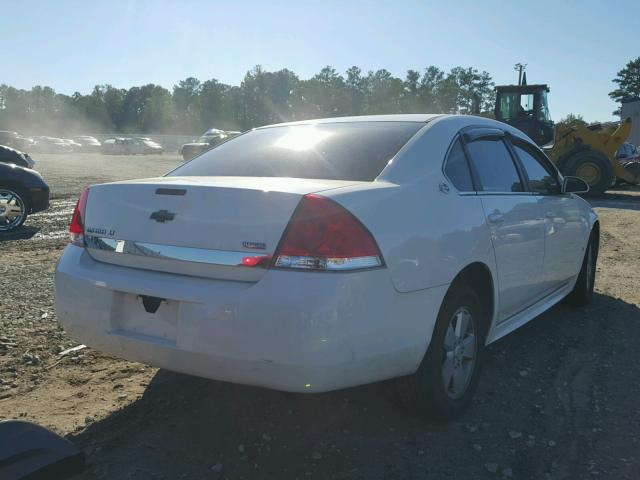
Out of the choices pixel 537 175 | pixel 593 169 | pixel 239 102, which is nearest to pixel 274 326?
pixel 537 175

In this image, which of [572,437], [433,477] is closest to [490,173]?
Answer: [572,437]

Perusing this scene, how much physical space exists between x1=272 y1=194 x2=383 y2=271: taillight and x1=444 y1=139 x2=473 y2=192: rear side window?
3.03ft

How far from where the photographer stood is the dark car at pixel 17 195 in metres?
9.08

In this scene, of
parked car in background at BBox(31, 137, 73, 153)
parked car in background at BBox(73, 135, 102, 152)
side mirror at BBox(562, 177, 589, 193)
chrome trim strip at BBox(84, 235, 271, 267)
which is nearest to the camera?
chrome trim strip at BBox(84, 235, 271, 267)

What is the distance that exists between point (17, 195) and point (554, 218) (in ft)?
25.9

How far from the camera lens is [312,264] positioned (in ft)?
8.23

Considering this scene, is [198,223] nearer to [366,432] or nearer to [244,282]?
[244,282]

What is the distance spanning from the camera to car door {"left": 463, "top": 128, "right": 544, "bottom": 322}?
356cm

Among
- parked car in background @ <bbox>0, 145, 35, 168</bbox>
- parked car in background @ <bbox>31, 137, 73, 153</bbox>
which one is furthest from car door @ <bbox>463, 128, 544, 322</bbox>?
parked car in background @ <bbox>31, 137, 73, 153</bbox>

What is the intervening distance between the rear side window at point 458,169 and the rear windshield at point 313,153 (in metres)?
0.25

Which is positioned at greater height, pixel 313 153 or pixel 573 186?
pixel 313 153

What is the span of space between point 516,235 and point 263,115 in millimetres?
114468

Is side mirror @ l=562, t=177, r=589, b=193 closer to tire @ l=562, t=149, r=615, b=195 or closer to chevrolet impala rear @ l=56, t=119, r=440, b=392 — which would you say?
chevrolet impala rear @ l=56, t=119, r=440, b=392

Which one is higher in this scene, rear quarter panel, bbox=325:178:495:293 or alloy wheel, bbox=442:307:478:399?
rear quarter panel, bbox=325:178:495:293
